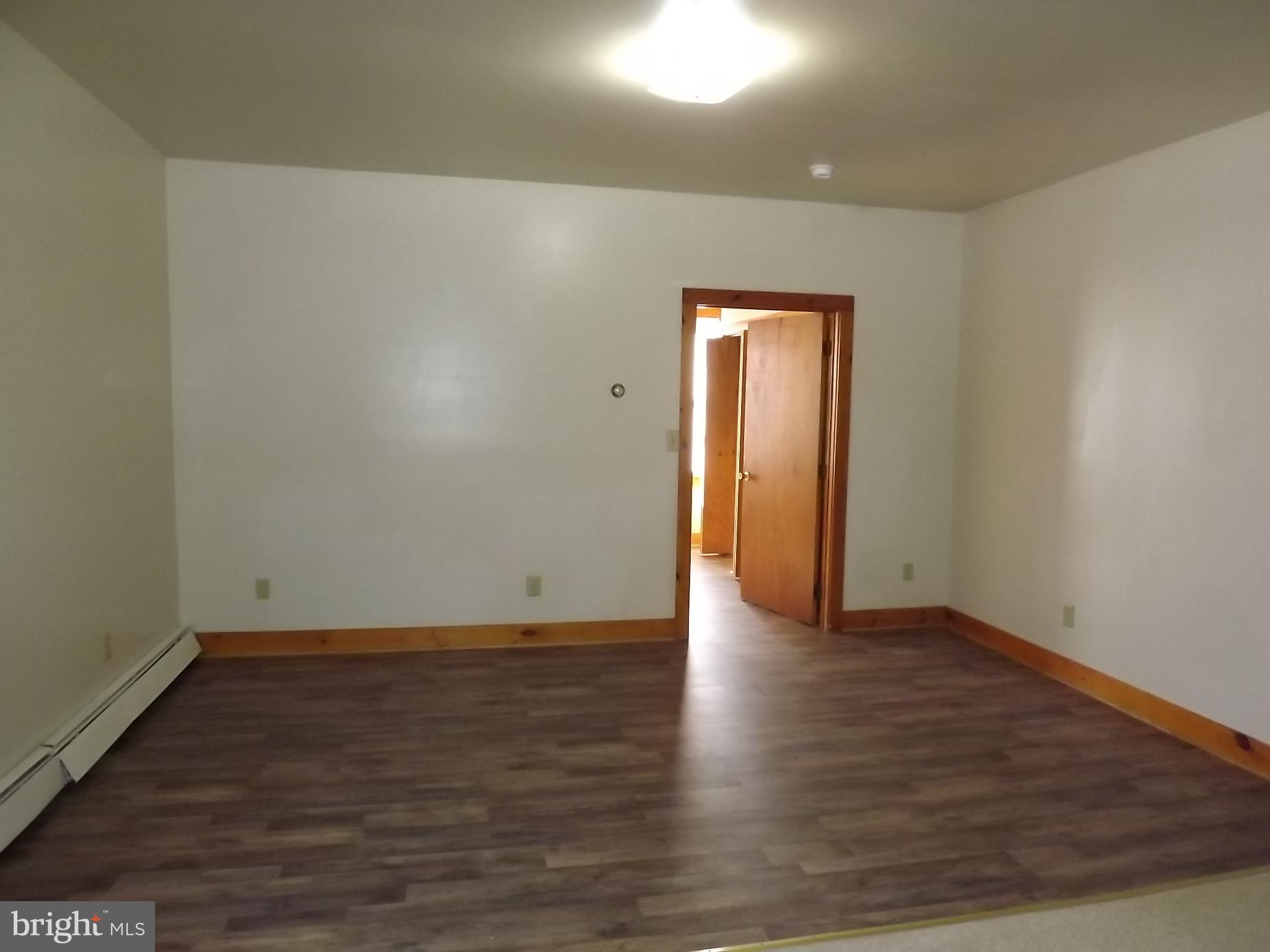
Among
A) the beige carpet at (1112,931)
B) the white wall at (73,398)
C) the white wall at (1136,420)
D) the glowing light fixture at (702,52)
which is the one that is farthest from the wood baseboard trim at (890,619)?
the white wall at (73,398)

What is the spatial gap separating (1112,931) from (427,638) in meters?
3.50

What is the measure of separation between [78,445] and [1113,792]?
166 inches

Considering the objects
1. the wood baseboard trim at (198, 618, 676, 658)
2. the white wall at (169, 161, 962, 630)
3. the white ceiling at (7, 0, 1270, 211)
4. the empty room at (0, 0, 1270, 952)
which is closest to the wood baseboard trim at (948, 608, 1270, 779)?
the empty room at (0, 0, 1270, 952)

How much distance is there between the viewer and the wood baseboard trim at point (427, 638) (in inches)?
179

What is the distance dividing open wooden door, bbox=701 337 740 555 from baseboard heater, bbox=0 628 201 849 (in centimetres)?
453

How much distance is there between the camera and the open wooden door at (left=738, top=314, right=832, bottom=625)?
530 cm

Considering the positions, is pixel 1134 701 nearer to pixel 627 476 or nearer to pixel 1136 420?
pixel 1136 420

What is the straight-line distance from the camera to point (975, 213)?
5121 millimetres

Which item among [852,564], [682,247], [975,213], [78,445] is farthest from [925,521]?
[78,445]

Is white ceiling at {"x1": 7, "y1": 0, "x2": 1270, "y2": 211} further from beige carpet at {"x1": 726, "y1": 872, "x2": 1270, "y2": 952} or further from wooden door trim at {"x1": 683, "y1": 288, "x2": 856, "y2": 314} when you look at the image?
beige carpet at {"x1": 726, "y1": 872, "x2": 1270, "y2": 952}

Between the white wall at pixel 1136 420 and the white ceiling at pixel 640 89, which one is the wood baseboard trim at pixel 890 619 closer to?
the white wall at pixel 1136 420

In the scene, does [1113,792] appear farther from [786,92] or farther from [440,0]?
[440,0]

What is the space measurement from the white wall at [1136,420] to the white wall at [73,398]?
4.57 metres

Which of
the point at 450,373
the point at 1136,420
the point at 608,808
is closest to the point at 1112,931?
the point at 608,808
